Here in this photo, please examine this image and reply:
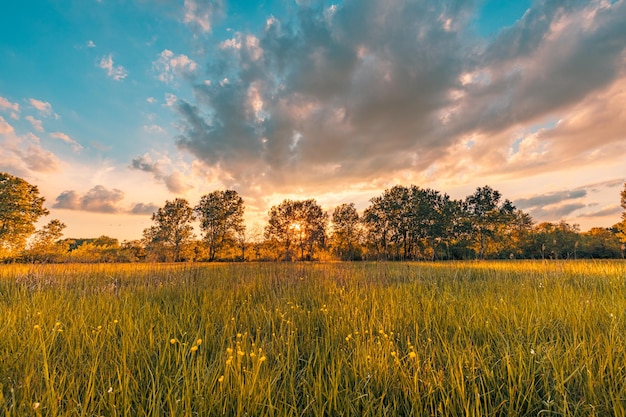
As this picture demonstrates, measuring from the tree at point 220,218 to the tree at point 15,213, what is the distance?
22.0 m

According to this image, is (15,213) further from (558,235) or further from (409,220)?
(558,235)

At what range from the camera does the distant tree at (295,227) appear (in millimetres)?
53500

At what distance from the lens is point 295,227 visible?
54.0 meters

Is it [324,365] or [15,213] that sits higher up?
[15,213]

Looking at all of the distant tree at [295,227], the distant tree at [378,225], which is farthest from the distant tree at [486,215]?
the distant tree at [295,227]

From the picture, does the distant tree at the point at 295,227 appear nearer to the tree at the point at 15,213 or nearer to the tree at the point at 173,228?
the tree at the point at 173,228

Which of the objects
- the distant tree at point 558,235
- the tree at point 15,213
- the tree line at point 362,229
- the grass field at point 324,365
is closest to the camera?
the grass field at point 324,365

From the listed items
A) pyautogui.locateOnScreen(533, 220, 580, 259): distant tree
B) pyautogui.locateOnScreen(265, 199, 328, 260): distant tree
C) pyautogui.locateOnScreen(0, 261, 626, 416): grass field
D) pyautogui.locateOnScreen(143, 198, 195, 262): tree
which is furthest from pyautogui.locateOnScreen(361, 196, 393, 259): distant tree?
pyautogui.locateOnScreen(0, 261, 626, 416): grass field

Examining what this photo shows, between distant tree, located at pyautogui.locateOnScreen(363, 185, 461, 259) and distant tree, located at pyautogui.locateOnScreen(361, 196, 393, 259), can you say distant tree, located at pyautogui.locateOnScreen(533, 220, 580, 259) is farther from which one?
distant tree, located at pyautogui.locateOnScreen(361, 196, 393, 259)

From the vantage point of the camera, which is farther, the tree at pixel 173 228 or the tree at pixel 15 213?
the tree at pixel 173 228

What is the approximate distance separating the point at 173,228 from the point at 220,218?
8357 millimetres

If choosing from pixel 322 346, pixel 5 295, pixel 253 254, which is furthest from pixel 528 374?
pixel 253 254

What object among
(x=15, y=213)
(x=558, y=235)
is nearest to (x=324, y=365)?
(x=15, y=213)

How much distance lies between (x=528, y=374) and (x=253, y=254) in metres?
50.1
